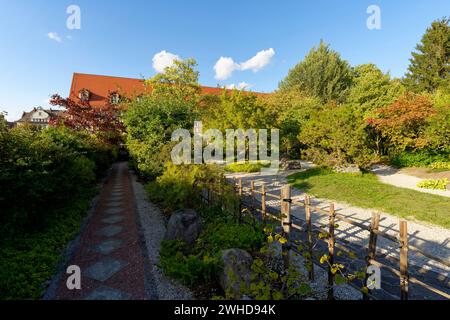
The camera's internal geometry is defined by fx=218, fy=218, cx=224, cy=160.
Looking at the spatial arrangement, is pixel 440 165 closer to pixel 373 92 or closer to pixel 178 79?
pixel 373 92

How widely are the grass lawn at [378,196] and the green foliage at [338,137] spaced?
3.54 ft

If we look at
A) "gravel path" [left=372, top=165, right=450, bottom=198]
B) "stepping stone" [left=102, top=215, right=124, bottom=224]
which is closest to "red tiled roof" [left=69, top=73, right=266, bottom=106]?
"gravel path" [left=372, top=165, right=450, bottom=198]

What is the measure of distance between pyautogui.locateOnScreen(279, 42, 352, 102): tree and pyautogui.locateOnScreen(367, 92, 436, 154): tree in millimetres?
19177

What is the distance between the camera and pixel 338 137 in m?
11.8

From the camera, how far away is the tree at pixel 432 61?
29.9 m

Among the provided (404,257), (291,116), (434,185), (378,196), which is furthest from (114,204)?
(291,116)

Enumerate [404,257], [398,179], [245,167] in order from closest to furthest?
1. [404,257]
2. [398,179]
3. [245,167]

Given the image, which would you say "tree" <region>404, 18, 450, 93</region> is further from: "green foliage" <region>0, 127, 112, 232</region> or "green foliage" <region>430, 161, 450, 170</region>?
"green foliage" <region>0, 127, 112, 232</region>

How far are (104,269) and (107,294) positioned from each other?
77 centimetres

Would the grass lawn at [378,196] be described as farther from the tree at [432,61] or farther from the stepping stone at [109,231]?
the tree at [432,61]

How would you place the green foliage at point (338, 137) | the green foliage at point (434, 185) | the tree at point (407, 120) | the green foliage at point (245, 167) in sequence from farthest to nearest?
the green foliage at point (245, 167) → the tree at point (407, 120) → the green foliage at point (338, 137) → the green foliage at point (434, 185)

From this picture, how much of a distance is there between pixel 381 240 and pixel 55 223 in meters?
8.05

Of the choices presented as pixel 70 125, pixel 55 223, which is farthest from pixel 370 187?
pixel 70 125

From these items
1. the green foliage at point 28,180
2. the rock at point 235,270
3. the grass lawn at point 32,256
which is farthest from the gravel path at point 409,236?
the green foliage at point 28,180
